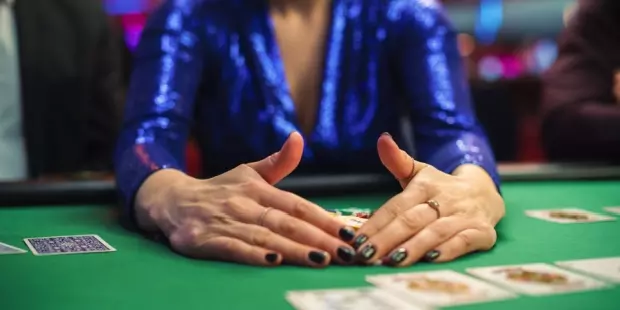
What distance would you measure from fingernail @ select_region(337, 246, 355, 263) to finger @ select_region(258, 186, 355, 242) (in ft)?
0.09

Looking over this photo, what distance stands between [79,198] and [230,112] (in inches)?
14.0

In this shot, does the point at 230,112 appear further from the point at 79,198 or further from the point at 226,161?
the point at 79,198

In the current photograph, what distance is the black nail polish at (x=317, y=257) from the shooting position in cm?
99

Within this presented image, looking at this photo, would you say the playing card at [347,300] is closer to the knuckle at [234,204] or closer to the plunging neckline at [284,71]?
the knuckle at [234,204]

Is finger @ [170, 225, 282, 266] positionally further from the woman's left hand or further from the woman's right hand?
the woman's left hand

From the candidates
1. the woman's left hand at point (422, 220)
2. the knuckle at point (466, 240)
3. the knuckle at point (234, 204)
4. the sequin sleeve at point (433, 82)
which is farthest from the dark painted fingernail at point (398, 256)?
the sequin sleeve at point (433, 82)

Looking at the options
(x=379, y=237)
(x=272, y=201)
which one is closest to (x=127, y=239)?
(x=272, y=201)

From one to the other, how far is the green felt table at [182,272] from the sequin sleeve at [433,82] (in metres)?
0.18

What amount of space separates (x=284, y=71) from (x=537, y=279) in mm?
872

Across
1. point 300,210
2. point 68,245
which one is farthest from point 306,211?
point 68,245

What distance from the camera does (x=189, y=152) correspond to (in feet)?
5.37

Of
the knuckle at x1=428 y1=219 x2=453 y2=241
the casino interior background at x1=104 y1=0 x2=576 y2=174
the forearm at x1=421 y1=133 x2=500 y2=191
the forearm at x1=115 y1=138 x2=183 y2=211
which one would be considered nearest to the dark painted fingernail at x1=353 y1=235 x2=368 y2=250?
the knuckle at x1=428 y1=219 x2=453 y2=241

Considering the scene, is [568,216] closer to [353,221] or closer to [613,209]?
[613,209]

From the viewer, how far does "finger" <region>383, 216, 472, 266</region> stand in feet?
3.31
